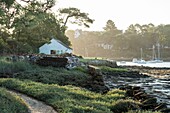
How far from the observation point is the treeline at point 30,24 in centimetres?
1463

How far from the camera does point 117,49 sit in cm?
14725

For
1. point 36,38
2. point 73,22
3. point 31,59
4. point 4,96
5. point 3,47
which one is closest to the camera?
point 4,96

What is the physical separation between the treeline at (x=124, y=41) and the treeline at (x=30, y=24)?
5704 cm

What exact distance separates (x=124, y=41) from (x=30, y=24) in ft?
416

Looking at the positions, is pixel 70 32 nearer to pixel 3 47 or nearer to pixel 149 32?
pixel 149 32

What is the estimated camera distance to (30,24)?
597 inches

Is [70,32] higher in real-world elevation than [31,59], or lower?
higher

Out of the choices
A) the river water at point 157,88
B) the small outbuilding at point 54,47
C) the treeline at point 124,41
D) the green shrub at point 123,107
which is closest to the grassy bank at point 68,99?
the green shrub at point 123,107

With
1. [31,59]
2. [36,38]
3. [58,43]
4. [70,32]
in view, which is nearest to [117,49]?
[70,32]

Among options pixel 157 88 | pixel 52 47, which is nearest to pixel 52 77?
pixel 157 88

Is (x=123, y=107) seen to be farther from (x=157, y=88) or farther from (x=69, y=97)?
(x=157, y=88)

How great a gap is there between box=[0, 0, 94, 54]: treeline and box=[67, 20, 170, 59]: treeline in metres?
57.0

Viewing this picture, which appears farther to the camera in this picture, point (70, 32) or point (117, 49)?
point (70, 32)

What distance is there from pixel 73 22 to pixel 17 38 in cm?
2846
